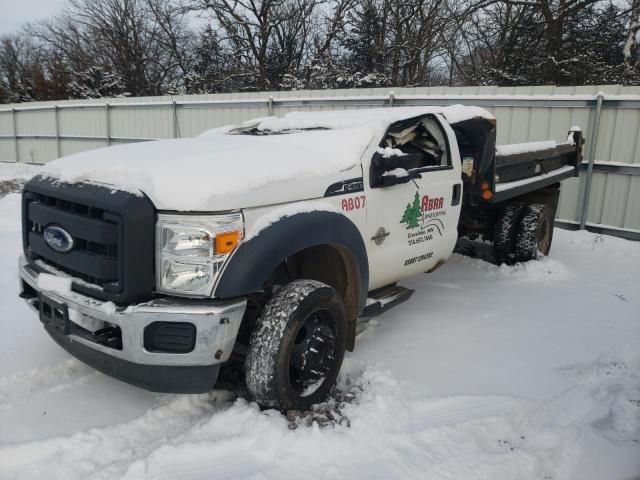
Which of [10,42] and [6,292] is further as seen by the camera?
[10,42]

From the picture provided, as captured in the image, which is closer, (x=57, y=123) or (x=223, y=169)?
(x=223, y=169)

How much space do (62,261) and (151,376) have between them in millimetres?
804

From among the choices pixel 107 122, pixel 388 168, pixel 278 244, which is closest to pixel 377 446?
pixel 278 244

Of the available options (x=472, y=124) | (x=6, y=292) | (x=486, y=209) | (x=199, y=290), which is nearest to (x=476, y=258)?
(x=486, y=209)

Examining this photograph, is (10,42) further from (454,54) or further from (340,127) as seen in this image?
(340,127)

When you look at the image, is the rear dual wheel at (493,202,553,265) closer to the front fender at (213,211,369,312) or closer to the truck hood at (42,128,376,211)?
the truck hood at (42,128,376,211)

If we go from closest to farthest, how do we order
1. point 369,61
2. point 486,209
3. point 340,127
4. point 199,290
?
point 199,290, point 340,127, point 486,209, point 369,61

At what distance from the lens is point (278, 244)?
2.85 metres

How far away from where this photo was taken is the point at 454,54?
79.0 feet

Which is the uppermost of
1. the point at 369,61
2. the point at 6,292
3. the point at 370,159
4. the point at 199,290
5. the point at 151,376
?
the point at 369,61

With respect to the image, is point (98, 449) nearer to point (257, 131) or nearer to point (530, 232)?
Result: point (257, 131)

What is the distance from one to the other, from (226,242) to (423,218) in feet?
6.61

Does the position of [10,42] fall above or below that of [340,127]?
above

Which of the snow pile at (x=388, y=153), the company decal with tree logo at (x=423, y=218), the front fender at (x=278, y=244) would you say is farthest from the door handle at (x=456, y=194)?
the front fender at (x=278, y=244)
